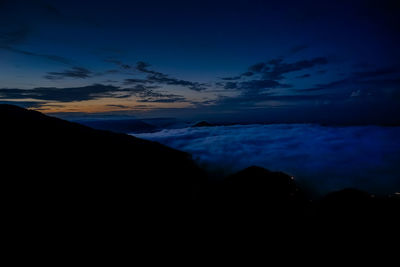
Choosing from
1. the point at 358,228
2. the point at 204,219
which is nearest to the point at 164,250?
the point at 204,219

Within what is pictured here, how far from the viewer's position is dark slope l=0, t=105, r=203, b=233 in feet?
13.5

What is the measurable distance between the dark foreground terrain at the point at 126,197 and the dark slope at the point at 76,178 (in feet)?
0.07

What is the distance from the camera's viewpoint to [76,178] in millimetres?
5047

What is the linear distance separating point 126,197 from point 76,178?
5.37ft

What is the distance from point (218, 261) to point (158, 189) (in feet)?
10.3

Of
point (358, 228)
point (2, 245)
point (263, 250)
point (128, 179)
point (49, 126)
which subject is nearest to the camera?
point (2, 245)

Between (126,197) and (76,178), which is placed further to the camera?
(126,197)

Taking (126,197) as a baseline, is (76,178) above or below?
above

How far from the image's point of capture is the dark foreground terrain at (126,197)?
13.2 feet

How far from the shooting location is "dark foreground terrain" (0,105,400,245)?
4031mm

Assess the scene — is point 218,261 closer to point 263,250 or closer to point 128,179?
point 263,250

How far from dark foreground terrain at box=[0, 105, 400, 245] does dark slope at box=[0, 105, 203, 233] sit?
22mm

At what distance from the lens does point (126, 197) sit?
5.19 metres

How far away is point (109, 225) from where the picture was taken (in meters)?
4.12
